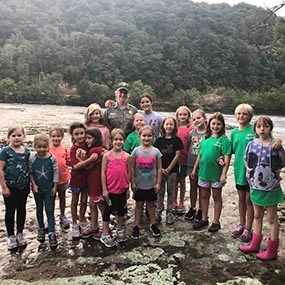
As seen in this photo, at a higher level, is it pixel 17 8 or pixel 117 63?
pixel 17 8

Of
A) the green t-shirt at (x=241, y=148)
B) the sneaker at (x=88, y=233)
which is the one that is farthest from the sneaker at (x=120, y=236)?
the green t-shirt at (x=241, y=148)

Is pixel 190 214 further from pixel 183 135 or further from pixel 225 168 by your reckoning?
pixel 183 135

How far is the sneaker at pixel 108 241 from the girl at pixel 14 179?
0.88m

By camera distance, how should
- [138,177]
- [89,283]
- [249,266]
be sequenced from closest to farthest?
[89,283] → [249,266] → [138,177]

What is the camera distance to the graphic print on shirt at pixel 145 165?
4.20 metres

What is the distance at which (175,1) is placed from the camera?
99.4m

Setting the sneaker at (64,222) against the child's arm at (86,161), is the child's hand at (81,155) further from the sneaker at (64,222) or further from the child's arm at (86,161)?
the sneaker at (64,222)

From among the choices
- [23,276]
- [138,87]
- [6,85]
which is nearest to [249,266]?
[23,276]

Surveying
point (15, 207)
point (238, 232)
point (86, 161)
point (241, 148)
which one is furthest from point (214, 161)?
point (15, 207)

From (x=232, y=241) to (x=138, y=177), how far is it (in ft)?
4.39

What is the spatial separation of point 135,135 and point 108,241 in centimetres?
147

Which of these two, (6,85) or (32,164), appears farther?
(6,85)

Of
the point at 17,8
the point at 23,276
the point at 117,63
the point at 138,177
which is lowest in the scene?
the point at 23,276

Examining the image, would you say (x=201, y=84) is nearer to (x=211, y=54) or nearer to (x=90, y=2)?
(x=211, y=54)
